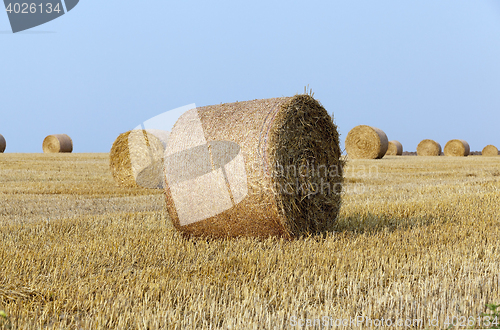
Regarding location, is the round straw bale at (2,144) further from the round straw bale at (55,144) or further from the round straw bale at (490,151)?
the round straw bale at (490,151)

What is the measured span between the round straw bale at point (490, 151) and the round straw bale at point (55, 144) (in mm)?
32408

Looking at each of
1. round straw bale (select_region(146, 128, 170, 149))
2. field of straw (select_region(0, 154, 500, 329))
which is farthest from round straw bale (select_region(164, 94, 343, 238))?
round straw bale (select_region(146, 128, 170, 149))

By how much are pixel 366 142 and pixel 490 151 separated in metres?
18.5

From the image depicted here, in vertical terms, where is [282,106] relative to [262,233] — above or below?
above

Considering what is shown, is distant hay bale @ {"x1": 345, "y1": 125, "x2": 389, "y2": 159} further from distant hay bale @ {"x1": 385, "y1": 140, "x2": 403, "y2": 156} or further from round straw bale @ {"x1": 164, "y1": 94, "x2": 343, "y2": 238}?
round straw bale @ {"x1": 164, "y1": 94, "x2": 343, "y2": 238}

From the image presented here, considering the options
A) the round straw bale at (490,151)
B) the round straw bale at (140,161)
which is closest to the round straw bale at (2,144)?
the round straw bale at (140,161)

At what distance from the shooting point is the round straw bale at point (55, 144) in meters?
27.1

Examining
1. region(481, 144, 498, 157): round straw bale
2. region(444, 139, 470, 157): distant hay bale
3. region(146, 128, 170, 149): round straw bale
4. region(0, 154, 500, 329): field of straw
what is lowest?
region(481, 144, 498, 157): round straw bale

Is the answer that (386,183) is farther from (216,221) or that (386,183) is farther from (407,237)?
(216,221)

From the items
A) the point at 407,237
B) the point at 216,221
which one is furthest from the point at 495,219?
the point at 216,221

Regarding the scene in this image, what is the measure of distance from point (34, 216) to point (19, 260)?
11.0 feet

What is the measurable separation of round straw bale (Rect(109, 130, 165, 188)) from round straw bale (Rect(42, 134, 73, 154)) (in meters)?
17.0

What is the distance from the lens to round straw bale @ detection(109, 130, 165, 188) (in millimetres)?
11695

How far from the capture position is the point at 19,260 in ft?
13.1
